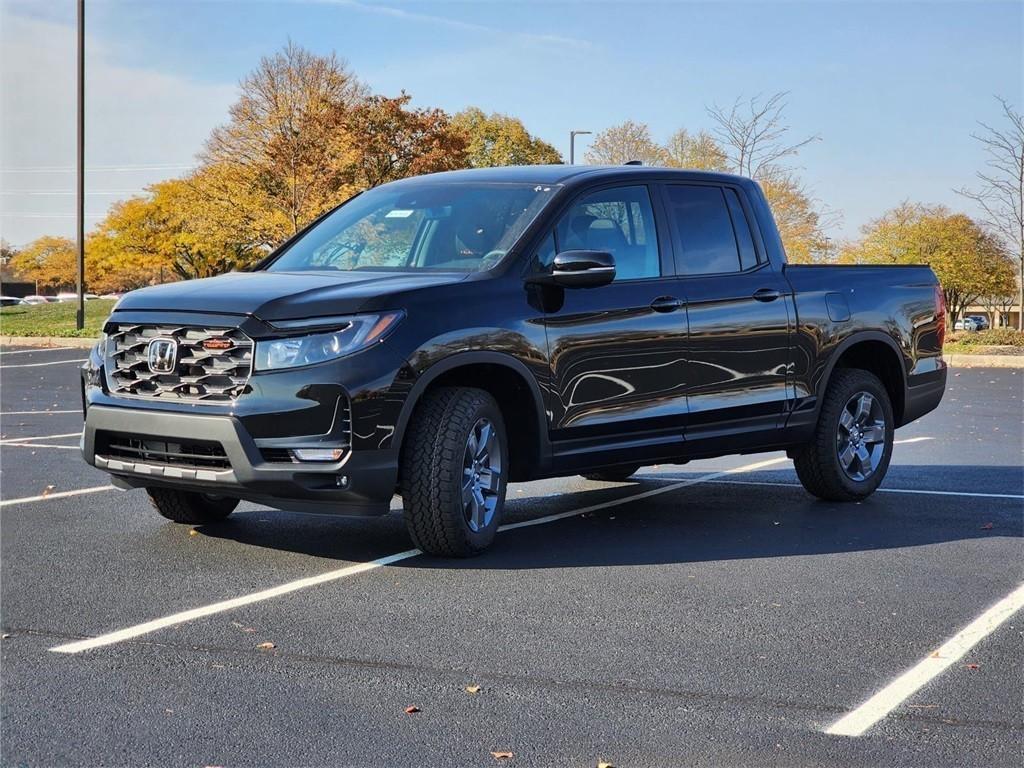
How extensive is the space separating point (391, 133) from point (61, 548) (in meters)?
41.8

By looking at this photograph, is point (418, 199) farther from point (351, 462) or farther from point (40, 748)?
point (40, 748)

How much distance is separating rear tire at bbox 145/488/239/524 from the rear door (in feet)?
9.04

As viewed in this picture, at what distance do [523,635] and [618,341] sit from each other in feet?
7.87

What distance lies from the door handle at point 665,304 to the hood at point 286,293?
49.6 inches

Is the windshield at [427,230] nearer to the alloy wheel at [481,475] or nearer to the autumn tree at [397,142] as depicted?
the alloy wheel at [481,475]

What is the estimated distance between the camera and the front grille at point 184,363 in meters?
6.34

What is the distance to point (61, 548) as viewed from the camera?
7.04 m

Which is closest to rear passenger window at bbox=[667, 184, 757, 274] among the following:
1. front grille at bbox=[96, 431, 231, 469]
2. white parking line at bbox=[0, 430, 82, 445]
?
front grille at bbox=[96, 431, 231, 469]

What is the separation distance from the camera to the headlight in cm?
628

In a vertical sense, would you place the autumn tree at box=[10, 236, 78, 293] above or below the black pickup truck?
above

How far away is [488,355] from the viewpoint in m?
6.73

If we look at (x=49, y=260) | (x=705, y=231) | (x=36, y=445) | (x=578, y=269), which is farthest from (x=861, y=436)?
(x=49, y=260)

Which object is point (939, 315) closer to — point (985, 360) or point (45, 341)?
point (985, 360)

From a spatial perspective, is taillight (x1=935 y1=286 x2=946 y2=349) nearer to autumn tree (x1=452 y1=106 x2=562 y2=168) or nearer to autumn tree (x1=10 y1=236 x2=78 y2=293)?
autumn tree (x1=452 y1=106 x2=562 y2=168)
